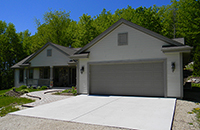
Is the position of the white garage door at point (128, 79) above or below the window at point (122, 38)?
below

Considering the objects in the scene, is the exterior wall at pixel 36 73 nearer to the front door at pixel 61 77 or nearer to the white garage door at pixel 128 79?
the front door at pixel 61 77

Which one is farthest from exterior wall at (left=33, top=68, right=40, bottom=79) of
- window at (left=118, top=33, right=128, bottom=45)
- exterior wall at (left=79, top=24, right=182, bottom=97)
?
window at (left=118, top=33, right=128, bottom=45)

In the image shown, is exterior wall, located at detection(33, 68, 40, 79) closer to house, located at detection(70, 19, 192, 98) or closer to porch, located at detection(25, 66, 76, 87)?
porch, located at detection(25, 66, 76, 87)

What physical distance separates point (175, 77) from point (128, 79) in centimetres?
299

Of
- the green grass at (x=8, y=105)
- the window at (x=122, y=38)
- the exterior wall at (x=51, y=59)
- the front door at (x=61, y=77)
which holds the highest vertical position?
the window at (x=122, y=38)

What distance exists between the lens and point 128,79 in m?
11.7

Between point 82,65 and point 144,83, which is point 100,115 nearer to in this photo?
point 144,83

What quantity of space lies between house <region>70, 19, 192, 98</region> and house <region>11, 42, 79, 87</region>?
21.5 ft

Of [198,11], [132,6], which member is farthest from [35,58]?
[132,6]

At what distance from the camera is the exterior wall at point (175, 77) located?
1022 centimetres

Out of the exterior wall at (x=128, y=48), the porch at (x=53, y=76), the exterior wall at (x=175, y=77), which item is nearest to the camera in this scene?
the exterior wall at (x=175, y=77)

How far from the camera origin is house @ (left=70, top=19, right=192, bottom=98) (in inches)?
411

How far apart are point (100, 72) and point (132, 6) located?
30.0 m

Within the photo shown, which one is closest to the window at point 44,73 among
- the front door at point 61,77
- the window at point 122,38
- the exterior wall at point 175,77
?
the front door at point 61,77
